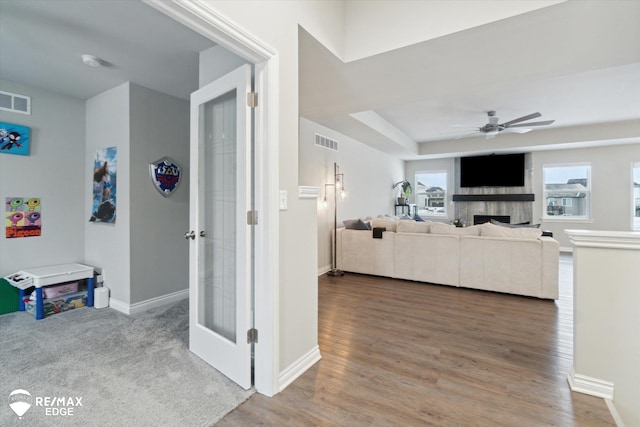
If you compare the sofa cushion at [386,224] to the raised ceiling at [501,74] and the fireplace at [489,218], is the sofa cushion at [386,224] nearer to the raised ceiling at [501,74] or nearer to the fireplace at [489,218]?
the raised ceiling at [501,74]

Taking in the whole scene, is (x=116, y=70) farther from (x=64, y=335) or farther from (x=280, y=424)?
(x=280, y=424)

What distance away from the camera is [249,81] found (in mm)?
1869

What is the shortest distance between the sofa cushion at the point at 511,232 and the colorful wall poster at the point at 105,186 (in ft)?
15.2

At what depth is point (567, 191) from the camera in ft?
23.7

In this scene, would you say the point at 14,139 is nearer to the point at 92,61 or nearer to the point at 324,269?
the point at 92,61

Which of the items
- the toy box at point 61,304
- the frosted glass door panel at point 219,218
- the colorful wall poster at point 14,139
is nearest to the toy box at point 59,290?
the toy box at point 61,304

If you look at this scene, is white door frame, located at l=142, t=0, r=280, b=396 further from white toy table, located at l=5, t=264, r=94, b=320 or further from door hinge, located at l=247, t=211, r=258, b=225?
white toy table, located at l=5, t=264, r=94, b=320

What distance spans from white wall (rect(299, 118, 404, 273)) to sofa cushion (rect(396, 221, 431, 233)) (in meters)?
1.23

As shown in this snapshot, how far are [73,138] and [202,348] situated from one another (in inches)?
124

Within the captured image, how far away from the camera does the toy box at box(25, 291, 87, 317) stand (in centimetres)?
299

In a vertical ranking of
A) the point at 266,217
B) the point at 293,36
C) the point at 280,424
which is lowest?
the point at 280,424

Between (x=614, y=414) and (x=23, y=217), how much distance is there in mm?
5228

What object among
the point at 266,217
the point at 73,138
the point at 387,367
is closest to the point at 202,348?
the point at 266,217

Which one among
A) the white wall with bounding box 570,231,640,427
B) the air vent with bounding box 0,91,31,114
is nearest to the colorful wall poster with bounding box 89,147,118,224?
the air vent with bounding box 0,91,31,114
